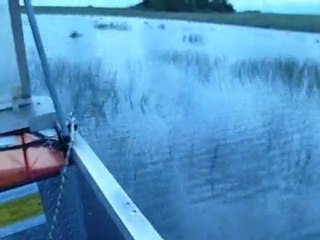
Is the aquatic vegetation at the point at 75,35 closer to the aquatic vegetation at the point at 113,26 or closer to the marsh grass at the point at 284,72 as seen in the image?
the aquatic vegetation at the point at 113,26

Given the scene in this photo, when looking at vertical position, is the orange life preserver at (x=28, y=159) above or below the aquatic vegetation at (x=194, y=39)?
above

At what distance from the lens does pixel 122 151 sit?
4879 millimetres

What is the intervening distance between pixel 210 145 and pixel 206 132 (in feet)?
1.30

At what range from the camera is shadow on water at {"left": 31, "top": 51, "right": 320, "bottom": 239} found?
3889 millimetres

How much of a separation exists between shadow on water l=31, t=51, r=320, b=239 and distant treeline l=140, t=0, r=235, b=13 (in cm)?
1646

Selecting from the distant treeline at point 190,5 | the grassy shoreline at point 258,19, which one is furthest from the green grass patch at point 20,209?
the distant treeline at point 190,5

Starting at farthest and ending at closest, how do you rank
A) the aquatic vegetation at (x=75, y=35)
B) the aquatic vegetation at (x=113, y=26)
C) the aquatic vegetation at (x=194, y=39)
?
the aquatic vegetation at (x=113, y=26) → the aquatic vegetation at (x=75, y=35) → the aquatic vegetation at (x=194, y=39)

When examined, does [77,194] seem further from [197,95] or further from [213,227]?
[197,95]

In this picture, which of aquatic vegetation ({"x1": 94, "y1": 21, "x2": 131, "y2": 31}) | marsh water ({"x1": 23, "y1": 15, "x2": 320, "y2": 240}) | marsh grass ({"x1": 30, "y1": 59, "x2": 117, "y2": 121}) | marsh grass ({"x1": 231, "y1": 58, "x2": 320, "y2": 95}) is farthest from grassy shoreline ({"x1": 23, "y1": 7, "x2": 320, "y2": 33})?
marsh grass ({"x1": 30, "y1": 59, "x2": 117, "y2": 121})

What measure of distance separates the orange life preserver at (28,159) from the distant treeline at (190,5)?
23.1 metres

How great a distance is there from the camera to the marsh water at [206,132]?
391 centimetres

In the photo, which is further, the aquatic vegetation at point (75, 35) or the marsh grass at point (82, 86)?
the aquatic vegetation at point (75, 35)

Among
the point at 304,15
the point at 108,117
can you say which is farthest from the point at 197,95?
the point at 304,15

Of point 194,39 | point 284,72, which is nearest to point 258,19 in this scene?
point 194,39
